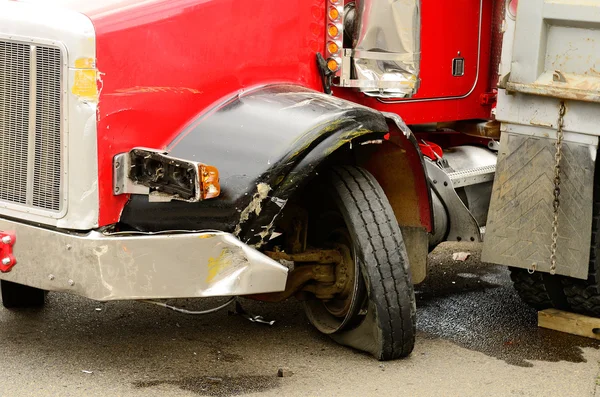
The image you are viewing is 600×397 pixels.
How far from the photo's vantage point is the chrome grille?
164 inches

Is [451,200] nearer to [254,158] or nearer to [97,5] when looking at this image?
[254,158]

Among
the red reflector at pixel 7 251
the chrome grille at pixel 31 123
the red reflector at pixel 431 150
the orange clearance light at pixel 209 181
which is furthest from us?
the red reflector at pixel 431 150

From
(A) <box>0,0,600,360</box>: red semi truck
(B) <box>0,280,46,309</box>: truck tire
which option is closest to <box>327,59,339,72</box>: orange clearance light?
(A) <box>0,0,600,360</box>: red semi truck

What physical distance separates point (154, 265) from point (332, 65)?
145 centimetres

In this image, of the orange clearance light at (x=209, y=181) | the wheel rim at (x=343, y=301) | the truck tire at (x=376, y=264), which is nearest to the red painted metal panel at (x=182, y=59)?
the orange clearance light at (x=209, y=181)

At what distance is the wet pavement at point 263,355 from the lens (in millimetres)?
4449

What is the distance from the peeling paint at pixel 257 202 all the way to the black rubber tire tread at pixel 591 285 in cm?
175

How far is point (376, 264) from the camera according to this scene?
4508mm

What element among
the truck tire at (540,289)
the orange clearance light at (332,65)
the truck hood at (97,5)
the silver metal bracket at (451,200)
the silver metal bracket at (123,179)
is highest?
the truck hood at (97,5)

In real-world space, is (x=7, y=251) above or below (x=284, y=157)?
below

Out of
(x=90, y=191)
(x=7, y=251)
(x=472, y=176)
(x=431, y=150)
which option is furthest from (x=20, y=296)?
(x=472, y=176)

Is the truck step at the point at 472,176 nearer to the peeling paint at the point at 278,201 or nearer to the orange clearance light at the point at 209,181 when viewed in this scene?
the peeling paint at the point at 278,201

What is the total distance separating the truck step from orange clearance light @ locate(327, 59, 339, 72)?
2.66ft

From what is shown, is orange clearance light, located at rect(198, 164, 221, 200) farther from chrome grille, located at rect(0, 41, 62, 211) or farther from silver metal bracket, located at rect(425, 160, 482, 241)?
silver metal bracket, located at rect(425, 160, 482, 241)
